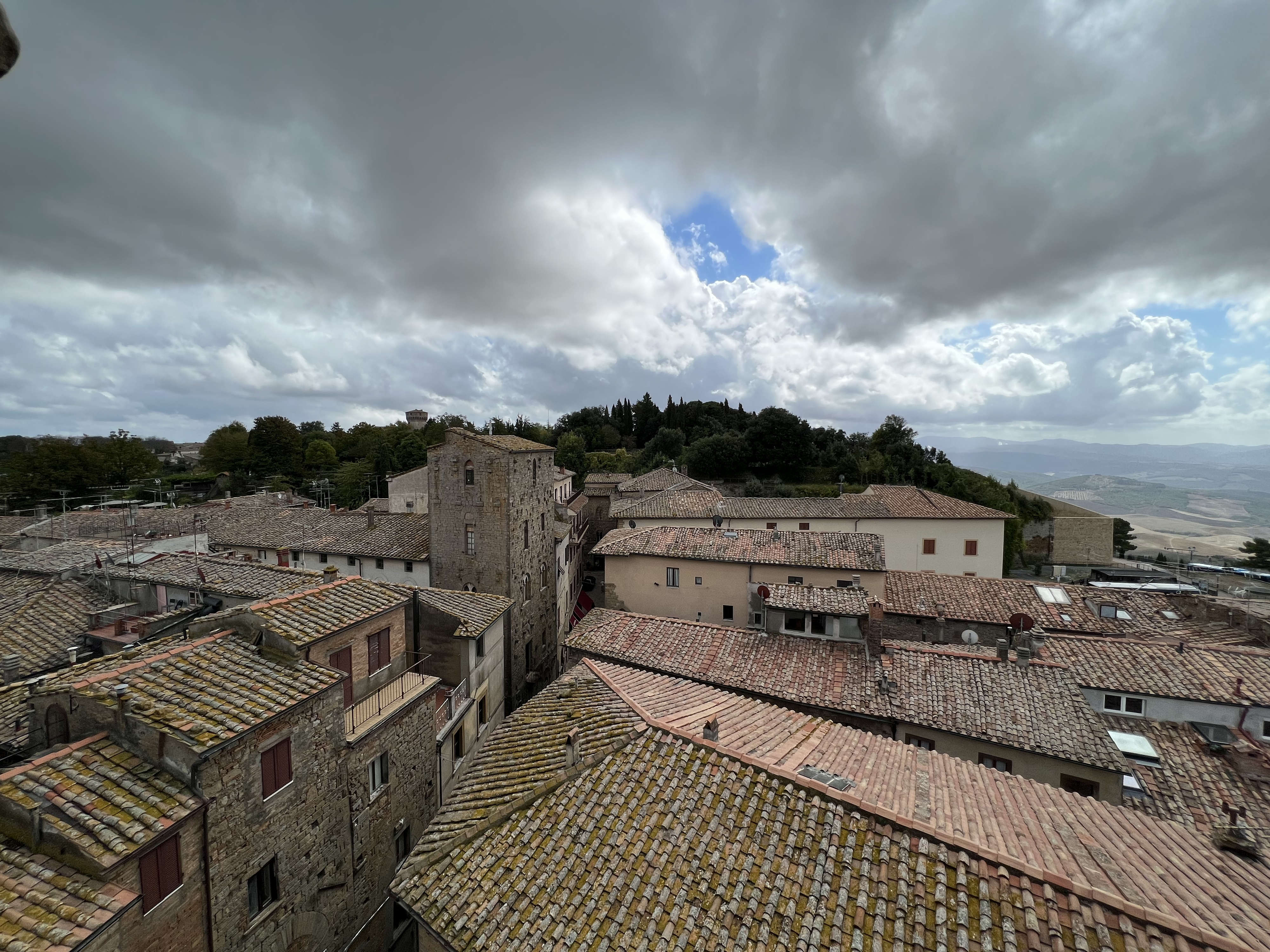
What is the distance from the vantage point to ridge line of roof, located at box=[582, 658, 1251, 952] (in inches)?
195

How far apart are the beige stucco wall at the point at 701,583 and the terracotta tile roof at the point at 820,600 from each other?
383 cm

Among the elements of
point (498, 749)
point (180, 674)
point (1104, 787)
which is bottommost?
point (1104, 787)

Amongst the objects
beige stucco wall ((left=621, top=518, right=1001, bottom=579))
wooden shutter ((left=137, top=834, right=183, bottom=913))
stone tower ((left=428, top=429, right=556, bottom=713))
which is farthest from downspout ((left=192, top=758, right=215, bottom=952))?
beige stucco wall ((left=621, top=518, right=1001, bottom=579))

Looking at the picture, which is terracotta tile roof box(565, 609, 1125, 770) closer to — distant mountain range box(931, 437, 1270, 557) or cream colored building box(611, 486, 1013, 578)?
cream colored building box(611, 486, 1013, 578)

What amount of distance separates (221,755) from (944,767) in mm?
12142

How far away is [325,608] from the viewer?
10812mm

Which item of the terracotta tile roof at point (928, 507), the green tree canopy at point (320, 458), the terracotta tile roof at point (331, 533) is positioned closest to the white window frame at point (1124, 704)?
the terracotta tile roof at point (928, 507)

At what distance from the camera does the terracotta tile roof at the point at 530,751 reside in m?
8.55

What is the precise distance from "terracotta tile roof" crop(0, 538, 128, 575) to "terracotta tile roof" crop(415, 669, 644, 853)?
16.8 metres

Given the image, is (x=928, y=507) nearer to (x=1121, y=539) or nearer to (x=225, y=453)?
(x=1121, y=539)

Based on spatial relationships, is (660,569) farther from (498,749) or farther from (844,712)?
(498,749)

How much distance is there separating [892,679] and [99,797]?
16216 mm

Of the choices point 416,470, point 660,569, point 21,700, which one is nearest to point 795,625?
point 660,569

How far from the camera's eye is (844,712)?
42.7 ft
